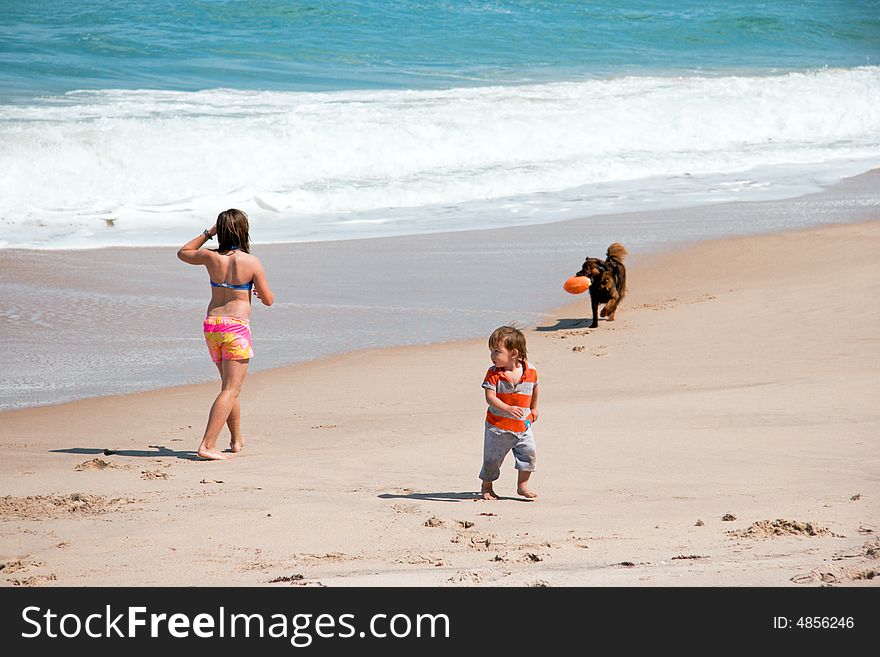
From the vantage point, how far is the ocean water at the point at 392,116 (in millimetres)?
17000

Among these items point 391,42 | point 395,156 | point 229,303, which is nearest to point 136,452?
point 229,303

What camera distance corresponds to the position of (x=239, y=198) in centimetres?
1714

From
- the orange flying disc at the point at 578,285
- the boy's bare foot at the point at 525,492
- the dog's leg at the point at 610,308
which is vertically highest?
the orange flying disc at the point at 578,285

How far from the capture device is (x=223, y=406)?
6.82m

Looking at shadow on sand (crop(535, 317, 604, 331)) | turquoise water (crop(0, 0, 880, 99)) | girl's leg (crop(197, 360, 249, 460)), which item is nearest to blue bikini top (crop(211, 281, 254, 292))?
girl's leg (crop(197, 360, 249, 460))

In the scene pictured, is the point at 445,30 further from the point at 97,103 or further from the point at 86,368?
the point at 86,368

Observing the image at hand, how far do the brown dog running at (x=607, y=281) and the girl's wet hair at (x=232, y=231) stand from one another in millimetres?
4648

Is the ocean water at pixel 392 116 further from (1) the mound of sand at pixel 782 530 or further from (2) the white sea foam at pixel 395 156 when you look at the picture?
(1) the mound of sand at pixel 782 530

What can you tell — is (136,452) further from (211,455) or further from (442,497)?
(442,497)

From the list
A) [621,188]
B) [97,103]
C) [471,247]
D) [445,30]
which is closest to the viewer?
[471,247]

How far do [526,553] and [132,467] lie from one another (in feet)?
9.64

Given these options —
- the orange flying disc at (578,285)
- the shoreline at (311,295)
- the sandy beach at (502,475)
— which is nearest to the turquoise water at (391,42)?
the shoreline at (311,295)

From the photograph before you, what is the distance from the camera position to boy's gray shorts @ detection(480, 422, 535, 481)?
18.6 feet

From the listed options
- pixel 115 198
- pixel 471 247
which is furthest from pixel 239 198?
pixel 471 247
